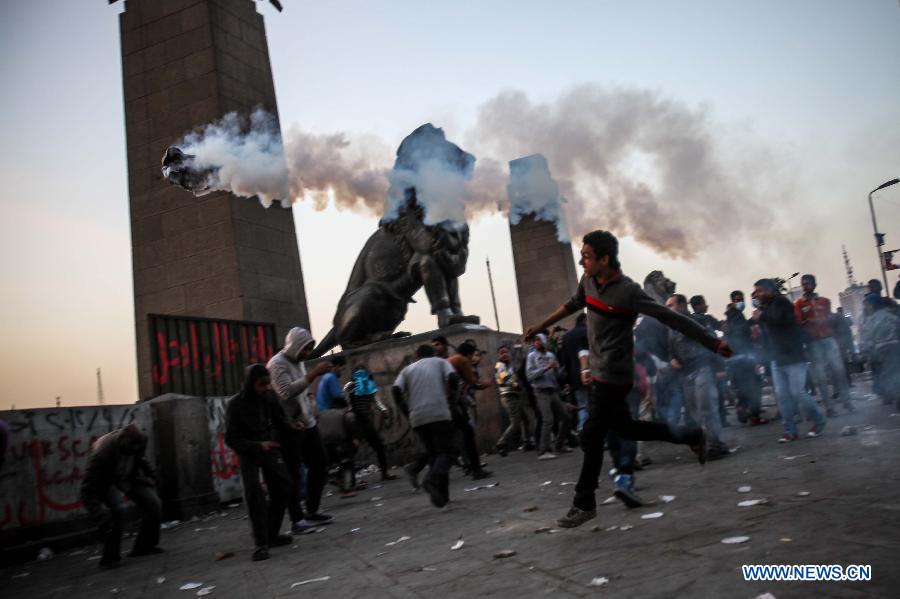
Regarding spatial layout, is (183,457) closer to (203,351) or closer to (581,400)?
(203,351)

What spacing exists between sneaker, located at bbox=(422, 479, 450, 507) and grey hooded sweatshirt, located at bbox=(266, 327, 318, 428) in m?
1.32

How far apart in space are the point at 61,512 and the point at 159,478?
1.55m

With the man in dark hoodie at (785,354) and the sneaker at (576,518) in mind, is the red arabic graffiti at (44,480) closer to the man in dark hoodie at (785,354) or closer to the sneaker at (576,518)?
the sneaker at (576,518)

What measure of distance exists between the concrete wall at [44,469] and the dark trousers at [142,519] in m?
1.69

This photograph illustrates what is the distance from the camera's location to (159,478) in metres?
10.3

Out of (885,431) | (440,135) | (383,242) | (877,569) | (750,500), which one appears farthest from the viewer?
(383,242)

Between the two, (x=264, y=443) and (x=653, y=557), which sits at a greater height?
(x=264, y=443)

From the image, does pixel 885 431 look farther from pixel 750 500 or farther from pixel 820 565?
pixel 820 565

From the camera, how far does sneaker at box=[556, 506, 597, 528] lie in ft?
15.9

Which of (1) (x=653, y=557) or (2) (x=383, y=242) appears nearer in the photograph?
(1) (x=653, y=557)

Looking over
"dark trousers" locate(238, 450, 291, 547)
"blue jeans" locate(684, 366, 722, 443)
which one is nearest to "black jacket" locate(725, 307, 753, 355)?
"blue jeans" locate(684, 366, 722, 443)


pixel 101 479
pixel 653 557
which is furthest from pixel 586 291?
pixel 101 479

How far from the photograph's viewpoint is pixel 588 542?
4.36 m

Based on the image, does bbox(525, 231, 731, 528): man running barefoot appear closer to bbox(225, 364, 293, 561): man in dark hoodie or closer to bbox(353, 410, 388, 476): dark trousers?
bbox(225, 364, 293, 561): man in dark hoodie
